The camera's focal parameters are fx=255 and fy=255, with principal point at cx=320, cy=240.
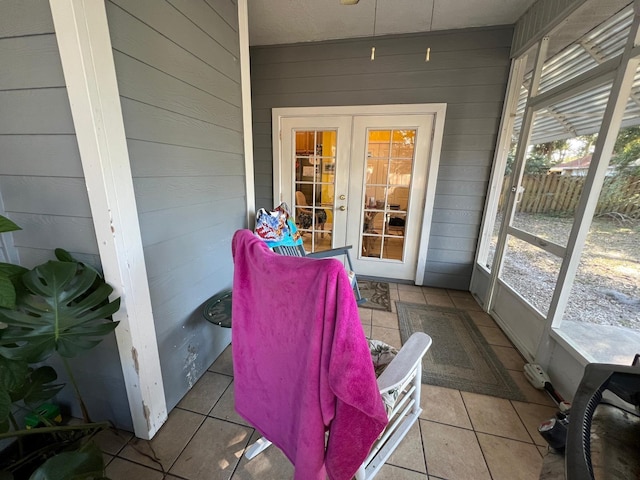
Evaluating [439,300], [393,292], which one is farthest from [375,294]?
[439,300]

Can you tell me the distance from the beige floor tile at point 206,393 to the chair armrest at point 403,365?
106 centimetres

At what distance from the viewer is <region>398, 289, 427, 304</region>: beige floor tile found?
2.56 meters

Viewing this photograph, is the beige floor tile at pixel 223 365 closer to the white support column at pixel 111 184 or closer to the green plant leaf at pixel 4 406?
the white support column at pixel 111 184

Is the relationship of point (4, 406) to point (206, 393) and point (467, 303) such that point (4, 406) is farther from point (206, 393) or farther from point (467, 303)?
point (467, 303)

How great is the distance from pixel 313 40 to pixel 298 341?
113 inches

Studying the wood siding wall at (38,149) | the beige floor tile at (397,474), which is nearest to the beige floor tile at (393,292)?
the beige floor tile at (397,474)

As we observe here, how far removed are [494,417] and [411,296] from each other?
1337mm

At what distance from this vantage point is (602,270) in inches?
54.1

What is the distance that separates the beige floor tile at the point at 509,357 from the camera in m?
1.73

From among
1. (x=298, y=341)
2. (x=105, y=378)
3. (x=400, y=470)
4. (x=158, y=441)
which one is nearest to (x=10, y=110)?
(x=105, y=378)

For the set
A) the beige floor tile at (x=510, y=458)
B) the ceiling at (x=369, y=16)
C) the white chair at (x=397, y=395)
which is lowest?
the beige floor tile at (x=510, y=458)

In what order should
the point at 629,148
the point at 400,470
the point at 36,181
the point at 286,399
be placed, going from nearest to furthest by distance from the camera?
1. the point at 286,399
2. the point at 36,181
3. the point at 400,470
4. the point at 629,148

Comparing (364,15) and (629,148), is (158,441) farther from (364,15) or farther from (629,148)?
(364,15)

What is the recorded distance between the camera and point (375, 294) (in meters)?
2.66
